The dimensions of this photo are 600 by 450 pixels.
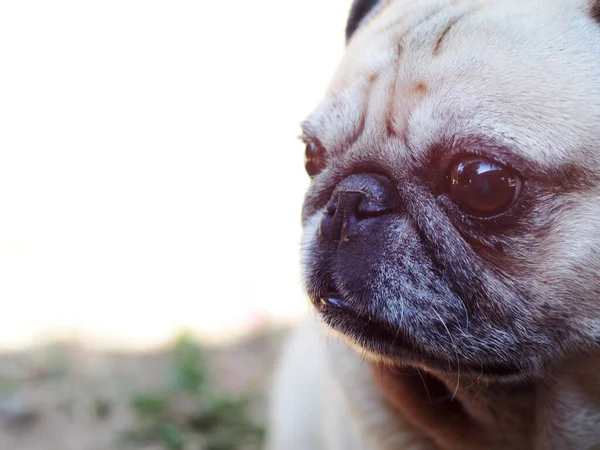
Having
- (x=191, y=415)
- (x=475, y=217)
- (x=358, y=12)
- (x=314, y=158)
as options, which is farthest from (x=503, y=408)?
(x=191, y=415)

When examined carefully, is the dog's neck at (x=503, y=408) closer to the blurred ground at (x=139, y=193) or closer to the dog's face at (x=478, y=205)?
the dog's face at (x=478, y=205)

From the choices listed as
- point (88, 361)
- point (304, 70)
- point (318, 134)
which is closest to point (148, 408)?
point (88, 361)

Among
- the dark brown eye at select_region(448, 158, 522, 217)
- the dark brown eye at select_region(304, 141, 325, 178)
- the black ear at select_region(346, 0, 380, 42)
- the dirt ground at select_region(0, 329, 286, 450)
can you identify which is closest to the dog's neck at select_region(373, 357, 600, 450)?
the dark brown eye at select_region(448, 158, 522, 217)

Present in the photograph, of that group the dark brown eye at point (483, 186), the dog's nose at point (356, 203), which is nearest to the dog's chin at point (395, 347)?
the dog's nose at point (356, 203)

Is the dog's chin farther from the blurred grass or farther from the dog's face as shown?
the blurred grass

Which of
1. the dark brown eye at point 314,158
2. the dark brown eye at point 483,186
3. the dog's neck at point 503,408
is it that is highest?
the dark brown eye at point 314,158

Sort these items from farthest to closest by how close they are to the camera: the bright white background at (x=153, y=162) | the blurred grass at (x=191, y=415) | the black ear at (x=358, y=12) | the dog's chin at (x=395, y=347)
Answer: the bright white background at (x=153, y=162) < the blurred grass at (x=191, y=415) < the black ear at (x=358, y=12) < the dog's chin at (x=395, y=347)

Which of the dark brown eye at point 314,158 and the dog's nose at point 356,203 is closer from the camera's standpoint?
the dog's nose at point 356,203
